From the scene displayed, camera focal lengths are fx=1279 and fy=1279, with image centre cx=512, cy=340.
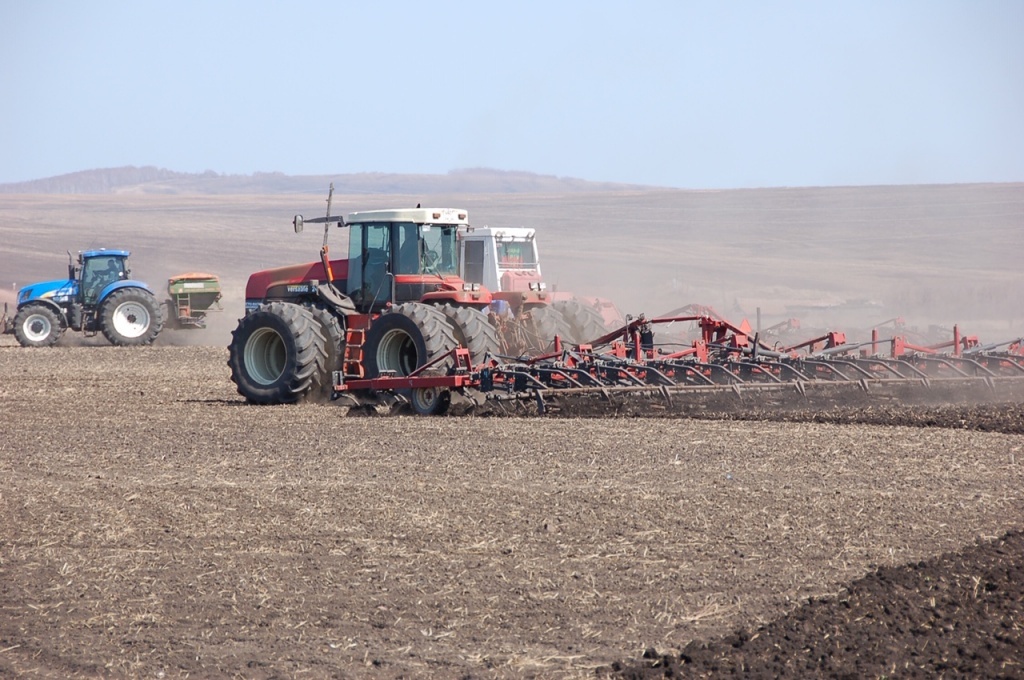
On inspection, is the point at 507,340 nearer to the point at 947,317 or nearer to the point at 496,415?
the point at 496,415

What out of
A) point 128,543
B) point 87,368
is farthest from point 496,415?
point 87,368

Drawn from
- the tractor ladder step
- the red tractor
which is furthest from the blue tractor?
the tractor ladder step

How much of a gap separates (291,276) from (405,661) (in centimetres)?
1028

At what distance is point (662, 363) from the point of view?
454 inches

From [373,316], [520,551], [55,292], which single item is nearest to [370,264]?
[373,316]

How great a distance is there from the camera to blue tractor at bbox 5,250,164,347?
23.4 metres

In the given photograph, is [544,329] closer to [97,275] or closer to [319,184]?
[97,275]

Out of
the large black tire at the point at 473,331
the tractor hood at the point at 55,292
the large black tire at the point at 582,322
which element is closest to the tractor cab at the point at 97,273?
the tractor hood at the point at 55,292

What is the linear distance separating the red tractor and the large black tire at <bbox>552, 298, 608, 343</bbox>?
1.26ft

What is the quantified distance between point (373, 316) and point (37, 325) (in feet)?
42.5

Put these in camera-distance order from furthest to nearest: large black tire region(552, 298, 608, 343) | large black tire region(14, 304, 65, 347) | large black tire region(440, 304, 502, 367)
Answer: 1. large black tire region(14, 304, 65, 347)
2. large black tire region(552, 298, 608, 343)
3. large black tire region(440, 304, 502, 367)

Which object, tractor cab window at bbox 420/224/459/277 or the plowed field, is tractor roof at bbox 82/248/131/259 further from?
the plowed field

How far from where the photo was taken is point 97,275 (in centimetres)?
2422

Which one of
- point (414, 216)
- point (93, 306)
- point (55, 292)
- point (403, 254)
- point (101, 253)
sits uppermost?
point (414, 216)
